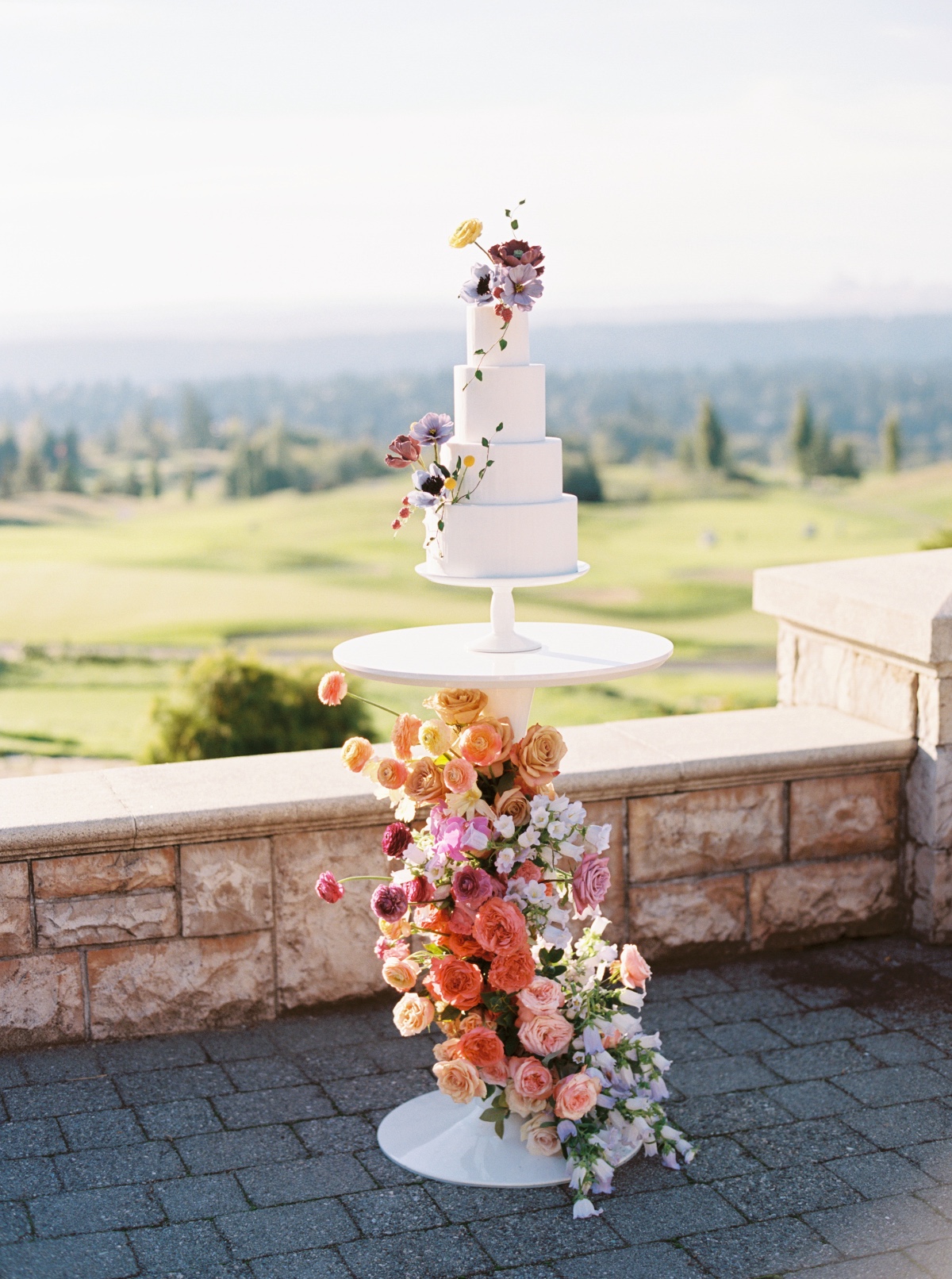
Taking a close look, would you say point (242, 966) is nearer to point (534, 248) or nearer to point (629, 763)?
point (629, 763)

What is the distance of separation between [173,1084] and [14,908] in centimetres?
60

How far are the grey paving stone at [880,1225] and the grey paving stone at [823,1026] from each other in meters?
0.81

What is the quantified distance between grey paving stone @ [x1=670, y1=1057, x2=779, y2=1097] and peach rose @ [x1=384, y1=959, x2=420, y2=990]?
850 millimetres

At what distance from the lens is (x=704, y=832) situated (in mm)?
4199

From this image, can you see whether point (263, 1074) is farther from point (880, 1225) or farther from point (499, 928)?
point (880, 1225)

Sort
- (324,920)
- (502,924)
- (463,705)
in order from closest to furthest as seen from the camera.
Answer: (502,924), (463,705), (324,920)

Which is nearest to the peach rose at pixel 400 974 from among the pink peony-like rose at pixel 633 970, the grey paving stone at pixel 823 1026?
the pink peony-like rose at pixel 633 970

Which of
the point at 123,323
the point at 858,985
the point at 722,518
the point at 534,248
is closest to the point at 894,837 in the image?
the point at 858,985

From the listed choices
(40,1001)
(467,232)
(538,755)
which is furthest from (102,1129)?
(467,232)

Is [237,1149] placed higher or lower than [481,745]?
lower

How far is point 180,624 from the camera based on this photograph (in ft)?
74.7

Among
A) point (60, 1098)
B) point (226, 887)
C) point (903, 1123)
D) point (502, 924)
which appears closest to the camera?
point (502, 924)

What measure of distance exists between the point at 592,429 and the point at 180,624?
9741mm

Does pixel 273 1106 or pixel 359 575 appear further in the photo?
pixel 359 575
